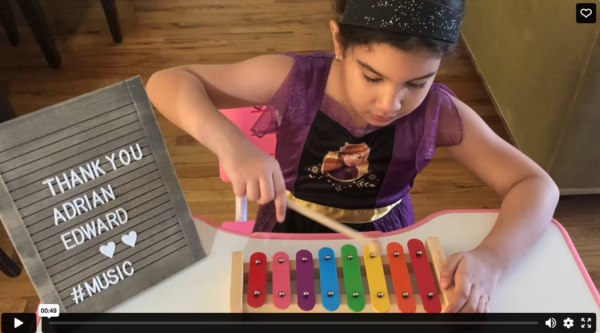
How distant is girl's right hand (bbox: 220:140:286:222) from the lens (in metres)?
0.67

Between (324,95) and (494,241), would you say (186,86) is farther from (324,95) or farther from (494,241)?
(494,241)

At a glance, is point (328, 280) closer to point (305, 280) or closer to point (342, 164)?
point (305, 280)

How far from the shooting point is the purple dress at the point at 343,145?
38.0 inches

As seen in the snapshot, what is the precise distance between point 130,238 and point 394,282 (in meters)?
0.36

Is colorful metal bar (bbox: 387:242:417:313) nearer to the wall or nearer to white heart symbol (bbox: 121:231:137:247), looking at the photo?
white heart symbol (bbox: 121:231:137:247)

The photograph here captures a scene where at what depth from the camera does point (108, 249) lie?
65 cm

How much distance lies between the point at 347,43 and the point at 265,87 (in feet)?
0.69

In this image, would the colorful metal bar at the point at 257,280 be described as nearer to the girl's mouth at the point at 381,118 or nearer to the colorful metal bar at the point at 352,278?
the colorful metal bar at the point at 352,278

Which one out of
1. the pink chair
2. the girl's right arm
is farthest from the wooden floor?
the girl's right arm

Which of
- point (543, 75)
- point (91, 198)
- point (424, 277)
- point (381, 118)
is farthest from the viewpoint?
point (543, 75)
